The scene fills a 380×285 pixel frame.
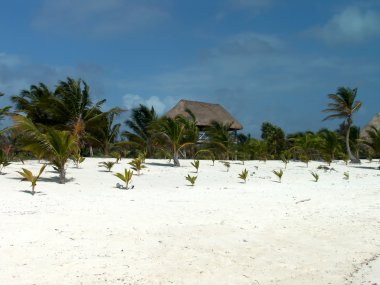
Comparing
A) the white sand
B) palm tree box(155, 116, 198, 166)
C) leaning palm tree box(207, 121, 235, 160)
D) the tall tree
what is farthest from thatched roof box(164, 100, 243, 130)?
the white sand

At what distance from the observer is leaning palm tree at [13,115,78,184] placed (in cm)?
1095

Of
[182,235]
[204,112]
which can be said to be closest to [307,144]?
[204,112]

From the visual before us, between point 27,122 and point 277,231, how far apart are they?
288 inches

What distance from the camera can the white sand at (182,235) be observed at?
15.9 feet

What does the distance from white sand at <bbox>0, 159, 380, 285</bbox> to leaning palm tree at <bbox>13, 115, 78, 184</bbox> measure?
631 millimetres

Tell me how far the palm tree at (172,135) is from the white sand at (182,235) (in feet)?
18.6

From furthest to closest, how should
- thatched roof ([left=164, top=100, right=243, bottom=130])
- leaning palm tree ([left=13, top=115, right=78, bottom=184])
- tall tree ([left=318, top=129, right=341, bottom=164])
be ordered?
thatched roof ([left=164, top=100, right=243, bottom=130]) < tall tree ([left=318, top=129, right=341, bottom=164]) < leaning palm tree ([left=13, top=115, right=78, bottom=184])

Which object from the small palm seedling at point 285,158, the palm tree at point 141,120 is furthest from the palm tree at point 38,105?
the small palm seedling at point 285,158

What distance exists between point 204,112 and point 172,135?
51.8ft

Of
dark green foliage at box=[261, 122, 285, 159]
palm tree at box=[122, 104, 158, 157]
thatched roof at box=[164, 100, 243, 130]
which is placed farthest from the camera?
thatched roof at box=[164, 100, 243, 130]

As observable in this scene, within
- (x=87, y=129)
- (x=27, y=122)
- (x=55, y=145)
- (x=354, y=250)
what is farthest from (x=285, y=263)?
(x=87, y=129)

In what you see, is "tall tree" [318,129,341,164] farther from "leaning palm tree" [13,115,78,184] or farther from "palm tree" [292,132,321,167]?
"leaning palm tree" [13,115,78,184]

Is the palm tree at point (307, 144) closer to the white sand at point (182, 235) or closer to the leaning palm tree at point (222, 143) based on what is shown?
the leaning palm tree at point (222, 143)

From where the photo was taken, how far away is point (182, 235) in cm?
648
